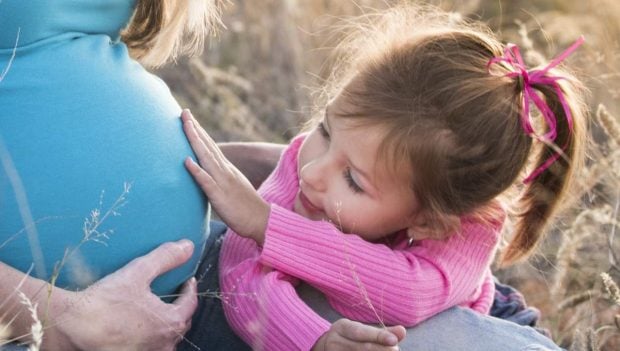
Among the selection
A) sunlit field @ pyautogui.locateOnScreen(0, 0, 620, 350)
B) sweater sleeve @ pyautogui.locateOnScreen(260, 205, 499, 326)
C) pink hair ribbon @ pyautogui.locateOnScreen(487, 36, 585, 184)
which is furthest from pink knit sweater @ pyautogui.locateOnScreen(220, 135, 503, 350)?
sunlit field @ pyautogui.locateOnScreen(0, 0, 620, 350)

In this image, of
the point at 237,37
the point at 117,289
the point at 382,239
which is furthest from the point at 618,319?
the point at 237,37

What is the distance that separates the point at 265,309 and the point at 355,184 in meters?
0.38

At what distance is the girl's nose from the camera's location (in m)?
2.42

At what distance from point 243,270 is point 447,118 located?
26.1 inches

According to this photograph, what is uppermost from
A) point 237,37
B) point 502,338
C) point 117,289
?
point 117,289

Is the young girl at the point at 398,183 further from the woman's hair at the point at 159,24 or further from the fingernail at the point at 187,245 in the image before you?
the woman's hair at the point at 159,24

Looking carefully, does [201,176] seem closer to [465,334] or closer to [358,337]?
[358,337]

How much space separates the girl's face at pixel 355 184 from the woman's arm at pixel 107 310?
1.32 feet

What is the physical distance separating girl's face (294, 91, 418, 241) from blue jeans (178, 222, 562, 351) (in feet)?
0.81

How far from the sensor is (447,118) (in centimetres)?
237

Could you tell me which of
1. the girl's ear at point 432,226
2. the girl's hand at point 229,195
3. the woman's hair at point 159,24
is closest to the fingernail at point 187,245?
the girl's hand at point 229,195

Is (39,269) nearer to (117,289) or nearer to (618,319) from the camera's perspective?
(117,289)

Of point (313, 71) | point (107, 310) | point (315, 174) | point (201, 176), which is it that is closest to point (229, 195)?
point (201, 176)

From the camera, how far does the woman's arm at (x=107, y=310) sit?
210 centimetres
